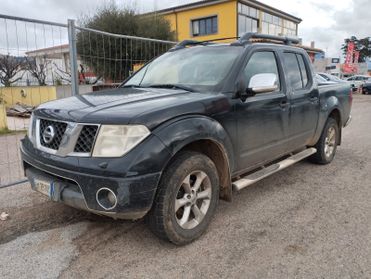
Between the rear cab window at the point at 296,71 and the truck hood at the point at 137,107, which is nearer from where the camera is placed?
the truck hood at the point at 137,107

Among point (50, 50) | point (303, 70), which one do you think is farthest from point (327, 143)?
point (50, 50)

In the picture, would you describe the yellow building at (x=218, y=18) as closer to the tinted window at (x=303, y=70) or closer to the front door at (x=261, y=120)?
the tinted window at (x=303, y=70)

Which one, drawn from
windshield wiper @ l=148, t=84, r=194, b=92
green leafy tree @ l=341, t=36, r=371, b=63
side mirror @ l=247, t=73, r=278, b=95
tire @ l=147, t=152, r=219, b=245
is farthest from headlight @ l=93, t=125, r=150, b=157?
green leafy tree @ l=341, t=36, r=371, b=63

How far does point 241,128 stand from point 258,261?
1.33 m

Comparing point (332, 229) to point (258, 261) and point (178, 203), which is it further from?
point (178, 203)

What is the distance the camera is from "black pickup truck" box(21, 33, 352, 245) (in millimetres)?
2586

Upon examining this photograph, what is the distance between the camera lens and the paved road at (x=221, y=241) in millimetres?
2686

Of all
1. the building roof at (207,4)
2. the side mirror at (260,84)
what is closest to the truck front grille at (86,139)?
the side mirror at (260,84)

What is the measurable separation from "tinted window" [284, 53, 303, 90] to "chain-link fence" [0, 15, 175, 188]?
8.76 ft

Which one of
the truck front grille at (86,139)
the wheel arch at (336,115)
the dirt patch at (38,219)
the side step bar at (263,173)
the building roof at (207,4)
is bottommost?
the dirt patch at (38,219)

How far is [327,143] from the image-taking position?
5.73m

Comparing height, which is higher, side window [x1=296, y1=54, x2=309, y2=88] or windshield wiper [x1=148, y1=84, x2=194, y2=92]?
side window [x1=296, y1=54, x2=309, y2=88]

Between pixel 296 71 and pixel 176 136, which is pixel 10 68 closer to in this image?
pixel 176 136

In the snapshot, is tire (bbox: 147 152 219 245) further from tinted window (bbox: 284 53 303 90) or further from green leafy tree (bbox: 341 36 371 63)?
green leafy tree (bbox: 341 36 371 63)
